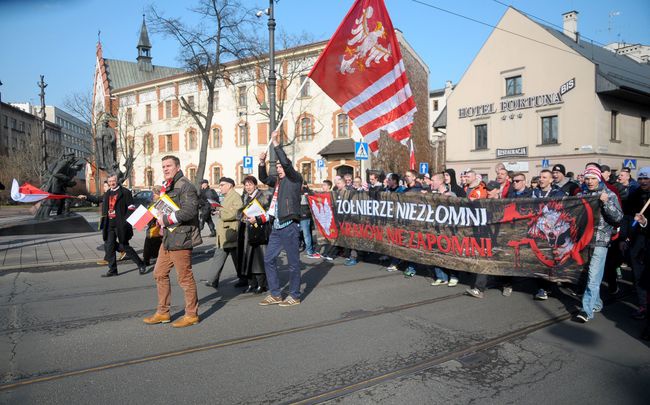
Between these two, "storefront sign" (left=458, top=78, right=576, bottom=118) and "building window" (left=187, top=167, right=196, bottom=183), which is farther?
"building window" (left=187, top=167, right=196, bottom=183)

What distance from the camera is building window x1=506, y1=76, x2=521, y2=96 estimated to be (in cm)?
3353

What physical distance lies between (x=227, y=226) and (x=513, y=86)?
30.7 m

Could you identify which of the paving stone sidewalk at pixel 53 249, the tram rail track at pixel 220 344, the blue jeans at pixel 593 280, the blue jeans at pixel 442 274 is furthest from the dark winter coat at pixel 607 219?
the paving stone sidewalk at pixel 53 249

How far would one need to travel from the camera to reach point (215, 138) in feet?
161

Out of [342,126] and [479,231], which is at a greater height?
[342,126]

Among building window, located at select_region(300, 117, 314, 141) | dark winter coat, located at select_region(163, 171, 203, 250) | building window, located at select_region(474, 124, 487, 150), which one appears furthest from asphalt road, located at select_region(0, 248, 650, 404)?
building window, located at select_region(300, 117, 314, 141)

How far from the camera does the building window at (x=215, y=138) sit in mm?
48938

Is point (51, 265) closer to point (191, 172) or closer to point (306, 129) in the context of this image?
point (306, 129)

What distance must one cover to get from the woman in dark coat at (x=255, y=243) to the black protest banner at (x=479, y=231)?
2.51 m

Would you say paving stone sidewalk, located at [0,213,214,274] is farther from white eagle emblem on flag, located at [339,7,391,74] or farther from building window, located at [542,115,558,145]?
building window, located at [542,115,558,145]

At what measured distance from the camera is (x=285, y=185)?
272 inches

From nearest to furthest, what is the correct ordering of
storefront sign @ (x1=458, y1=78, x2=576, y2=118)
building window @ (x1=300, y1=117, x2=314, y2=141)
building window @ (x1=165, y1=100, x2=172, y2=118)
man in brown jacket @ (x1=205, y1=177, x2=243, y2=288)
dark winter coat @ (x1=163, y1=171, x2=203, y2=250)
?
dark winter coat @ (x1=163, y1=171, x2=203, y2=250)
man in brown jacket @ (x1=205, y1=177, x2=243, y2=288)
storefront sign @ (x1=458, y1=78, x2=576, y2=118)
building window @ (x1=300, y1=117, x2=314, y2=141)
building window @ (x1=165, y1=100, x2=172, y2=118)

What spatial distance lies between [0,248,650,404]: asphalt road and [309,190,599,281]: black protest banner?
2.00ft

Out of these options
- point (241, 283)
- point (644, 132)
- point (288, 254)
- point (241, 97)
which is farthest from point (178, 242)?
point (241, 97)
